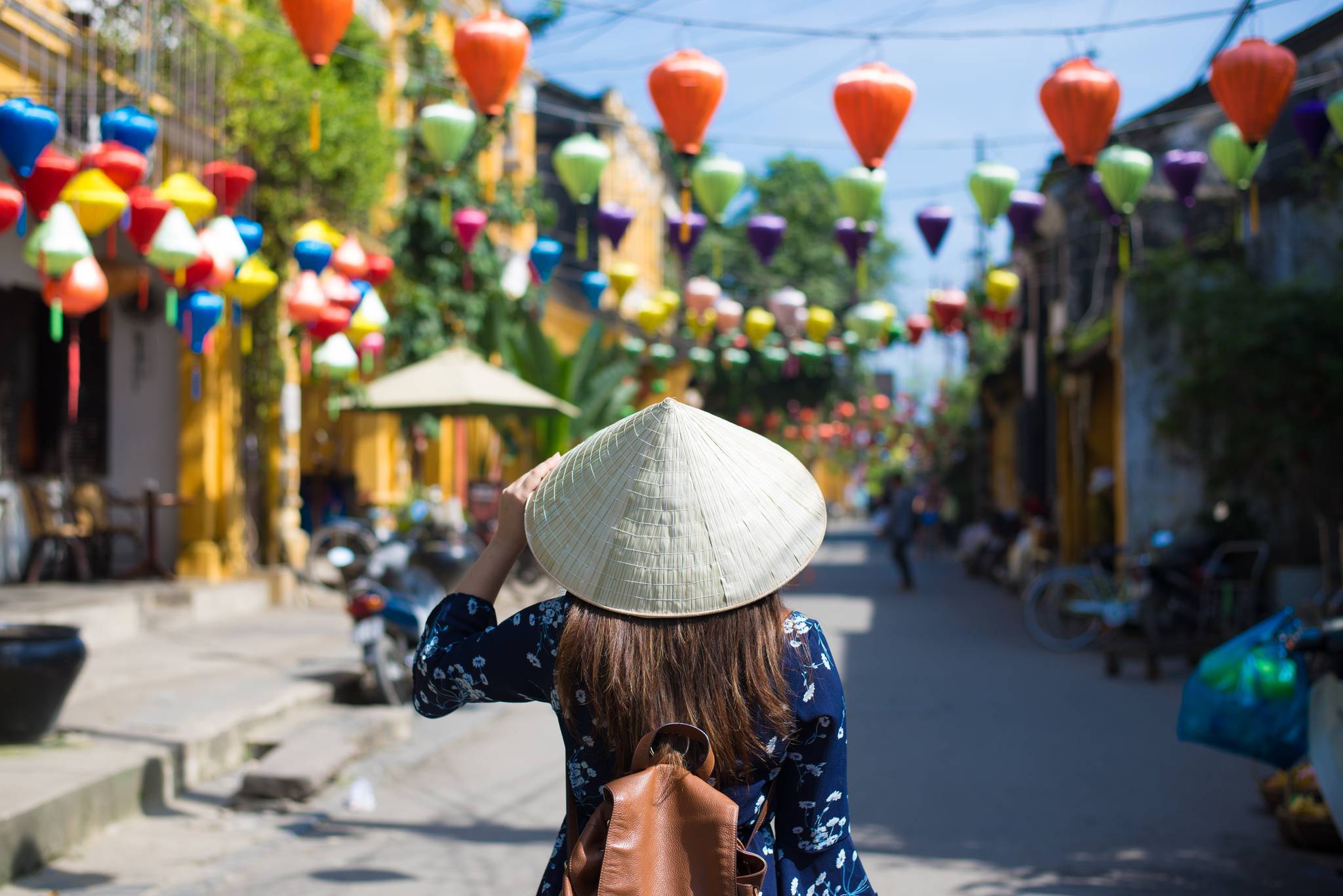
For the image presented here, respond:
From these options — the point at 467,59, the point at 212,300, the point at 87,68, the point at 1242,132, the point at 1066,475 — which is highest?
the point at 87,68

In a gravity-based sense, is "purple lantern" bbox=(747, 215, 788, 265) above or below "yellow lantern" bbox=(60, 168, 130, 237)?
above

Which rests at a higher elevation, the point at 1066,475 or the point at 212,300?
the point at 212,300

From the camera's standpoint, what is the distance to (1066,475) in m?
19.5

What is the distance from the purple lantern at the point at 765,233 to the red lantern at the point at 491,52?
163 inches

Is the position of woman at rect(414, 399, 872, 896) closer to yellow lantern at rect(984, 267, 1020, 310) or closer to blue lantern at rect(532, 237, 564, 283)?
blue lantern at rect(532, 237, 564, 283)

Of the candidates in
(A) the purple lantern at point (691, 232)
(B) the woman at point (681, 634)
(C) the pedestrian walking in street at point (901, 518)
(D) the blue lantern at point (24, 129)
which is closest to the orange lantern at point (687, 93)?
(A) the purple lantern at point (691, 232)

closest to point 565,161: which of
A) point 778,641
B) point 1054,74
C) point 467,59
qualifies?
point 467,59

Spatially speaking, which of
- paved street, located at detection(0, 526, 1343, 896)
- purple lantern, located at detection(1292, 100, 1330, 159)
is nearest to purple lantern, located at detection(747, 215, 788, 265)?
paved street, located at detection(0, 526, 1343, 896)

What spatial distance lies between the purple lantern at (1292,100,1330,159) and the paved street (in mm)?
3740

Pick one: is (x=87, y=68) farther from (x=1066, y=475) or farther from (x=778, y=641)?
(x=1066, y=475)

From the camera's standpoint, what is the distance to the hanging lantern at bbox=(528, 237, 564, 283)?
34.3 ft

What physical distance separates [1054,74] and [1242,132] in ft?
3.54

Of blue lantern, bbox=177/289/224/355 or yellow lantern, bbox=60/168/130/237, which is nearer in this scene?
yellow lantern, bbox=60/168/130/237

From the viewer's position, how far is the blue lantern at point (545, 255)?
1046 centimetres
